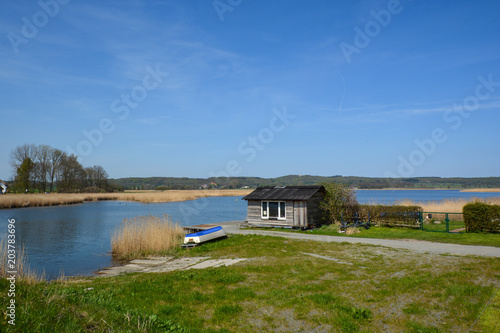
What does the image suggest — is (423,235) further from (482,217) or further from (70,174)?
(70,174)

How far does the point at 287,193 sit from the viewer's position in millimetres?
24500

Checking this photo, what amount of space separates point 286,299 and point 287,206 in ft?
52.5

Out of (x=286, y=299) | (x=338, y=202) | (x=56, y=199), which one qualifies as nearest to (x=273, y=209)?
(x=338, y=202)

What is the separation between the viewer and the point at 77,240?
77.8 feet

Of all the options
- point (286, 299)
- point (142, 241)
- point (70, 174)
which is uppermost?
point (70, 174)

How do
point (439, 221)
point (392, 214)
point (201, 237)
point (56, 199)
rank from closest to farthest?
point (201, 237)
point (392, 214)
point (439, 221)
point (56, 199)

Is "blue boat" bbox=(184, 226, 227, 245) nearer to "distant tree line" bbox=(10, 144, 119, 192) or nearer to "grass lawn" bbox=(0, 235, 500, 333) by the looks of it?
"grass lawn" bbox=(0, 235, 500, 333)

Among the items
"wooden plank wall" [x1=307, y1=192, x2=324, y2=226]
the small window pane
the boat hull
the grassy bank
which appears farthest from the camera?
the grassy bank

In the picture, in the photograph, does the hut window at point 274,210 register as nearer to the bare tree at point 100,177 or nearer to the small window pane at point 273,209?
the small window pane at point 273,209

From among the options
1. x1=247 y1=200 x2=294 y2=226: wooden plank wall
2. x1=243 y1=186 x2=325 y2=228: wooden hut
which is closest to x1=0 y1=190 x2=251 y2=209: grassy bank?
x1=247 y1=200 x2=294 y2=226: wooden plank wall

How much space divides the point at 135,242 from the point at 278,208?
412 inches

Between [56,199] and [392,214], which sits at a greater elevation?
[56,199]

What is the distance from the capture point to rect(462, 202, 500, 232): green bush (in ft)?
63.1

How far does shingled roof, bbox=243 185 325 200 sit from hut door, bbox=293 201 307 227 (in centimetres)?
55
